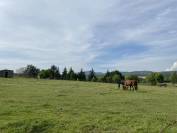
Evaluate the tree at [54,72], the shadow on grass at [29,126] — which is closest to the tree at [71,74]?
the tree at [54,72]

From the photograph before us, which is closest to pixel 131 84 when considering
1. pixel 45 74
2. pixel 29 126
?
pixel 29 126

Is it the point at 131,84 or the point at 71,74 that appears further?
the point at 71,74

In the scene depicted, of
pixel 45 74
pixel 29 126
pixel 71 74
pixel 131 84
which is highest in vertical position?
pixel 71 74

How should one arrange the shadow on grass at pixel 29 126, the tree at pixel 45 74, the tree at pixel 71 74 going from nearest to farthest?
the shadow on grass at pixel 29 126 → the tree at pixel 45 74 → the tree at pixel 71 74

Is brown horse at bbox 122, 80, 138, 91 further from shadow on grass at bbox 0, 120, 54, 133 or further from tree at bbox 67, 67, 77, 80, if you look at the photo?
tree at bbox 67, 67, 77, 80

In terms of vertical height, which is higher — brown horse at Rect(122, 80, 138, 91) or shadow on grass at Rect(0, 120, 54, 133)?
brown horse at Rect(122, 80, 138, 91)

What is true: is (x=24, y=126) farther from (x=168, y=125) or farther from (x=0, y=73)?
(x=0, y=73)

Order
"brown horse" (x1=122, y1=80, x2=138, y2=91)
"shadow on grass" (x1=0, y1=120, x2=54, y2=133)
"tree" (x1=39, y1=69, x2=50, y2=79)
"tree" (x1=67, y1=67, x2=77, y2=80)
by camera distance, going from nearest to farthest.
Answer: "shadow on grass" (x1=0, y1=120, x2=54, y2=133) < "brown horse" (x1=122, y1=80, x2=138, y2=91) < "tree" (x1=39, y1=69, x2=50, y2=79) < "tree" (x1=67, y1=67, x2=77, y2=80)

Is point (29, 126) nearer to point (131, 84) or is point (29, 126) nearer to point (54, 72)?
point (131, 84)

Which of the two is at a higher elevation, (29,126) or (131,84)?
(131,84)

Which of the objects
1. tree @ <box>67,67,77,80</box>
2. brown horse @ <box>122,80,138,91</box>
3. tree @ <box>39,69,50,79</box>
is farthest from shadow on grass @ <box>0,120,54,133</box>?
tree @ <box>67,67,77,80</box>

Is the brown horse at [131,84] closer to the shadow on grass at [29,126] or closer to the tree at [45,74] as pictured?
the shadow on grass at [29,126]

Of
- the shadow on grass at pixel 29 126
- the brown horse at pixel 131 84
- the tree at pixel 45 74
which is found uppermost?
the tree at pixel 45 74

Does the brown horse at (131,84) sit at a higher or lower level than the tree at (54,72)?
lower
